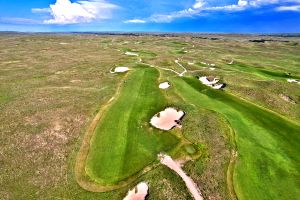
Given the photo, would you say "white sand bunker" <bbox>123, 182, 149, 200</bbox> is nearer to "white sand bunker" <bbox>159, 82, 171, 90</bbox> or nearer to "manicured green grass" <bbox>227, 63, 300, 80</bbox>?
"white sand bunker" <bbox>159, 82, 171, 90</bbox>

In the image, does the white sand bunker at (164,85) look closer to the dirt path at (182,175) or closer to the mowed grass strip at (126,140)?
the mowed grass strip at (126,140)

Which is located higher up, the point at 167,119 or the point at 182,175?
the point at 182,175

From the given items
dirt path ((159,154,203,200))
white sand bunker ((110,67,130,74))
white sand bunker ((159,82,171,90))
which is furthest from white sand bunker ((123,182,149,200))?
white sand bunker ((110,67,130,74))

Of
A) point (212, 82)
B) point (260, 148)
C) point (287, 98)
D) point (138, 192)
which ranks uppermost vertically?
point (138, 192)

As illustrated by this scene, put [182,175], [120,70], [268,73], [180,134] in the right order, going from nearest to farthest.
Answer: [182,175] < [180,134] < [120,70] < [268,73]

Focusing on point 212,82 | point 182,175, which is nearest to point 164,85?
point 212,82

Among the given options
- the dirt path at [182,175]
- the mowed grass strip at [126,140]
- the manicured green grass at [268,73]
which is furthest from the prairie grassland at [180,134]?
the manicured green grass at [268,73]

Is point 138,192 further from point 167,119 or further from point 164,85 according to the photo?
point 164,85
